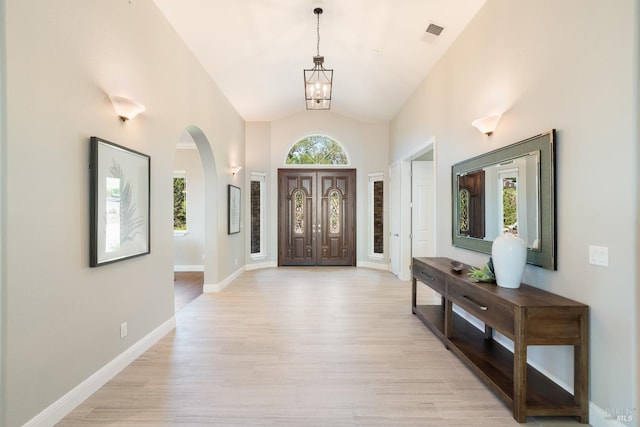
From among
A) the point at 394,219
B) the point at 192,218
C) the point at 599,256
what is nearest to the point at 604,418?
the point at 599,256

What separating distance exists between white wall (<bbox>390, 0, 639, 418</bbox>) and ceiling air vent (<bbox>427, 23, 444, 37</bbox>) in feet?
2.26

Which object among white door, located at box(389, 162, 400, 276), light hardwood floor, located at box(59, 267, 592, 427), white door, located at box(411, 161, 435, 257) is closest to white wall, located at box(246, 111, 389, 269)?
white door, located at box(389, 162, 400, 276)

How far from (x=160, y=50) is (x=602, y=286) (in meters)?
4.21

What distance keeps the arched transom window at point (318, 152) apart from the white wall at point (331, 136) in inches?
5.9

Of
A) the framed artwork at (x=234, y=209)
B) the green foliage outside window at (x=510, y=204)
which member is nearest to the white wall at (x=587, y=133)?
Result: the green foliage outside window at (x=510, y=204)

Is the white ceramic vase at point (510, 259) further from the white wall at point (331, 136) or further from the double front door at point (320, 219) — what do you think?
the double front door at point (320, 219)

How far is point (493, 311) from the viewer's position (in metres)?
2.21

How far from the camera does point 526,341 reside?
6.26 feet

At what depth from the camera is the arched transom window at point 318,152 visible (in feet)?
25.1

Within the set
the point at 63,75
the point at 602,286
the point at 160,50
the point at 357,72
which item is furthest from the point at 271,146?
the point at 602,286

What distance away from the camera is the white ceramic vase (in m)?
2.28

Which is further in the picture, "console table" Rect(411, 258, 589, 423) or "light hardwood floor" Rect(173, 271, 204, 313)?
"light hardwood floor" Rect(173, 271, 204, 313)

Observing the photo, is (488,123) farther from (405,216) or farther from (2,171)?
(2,171)

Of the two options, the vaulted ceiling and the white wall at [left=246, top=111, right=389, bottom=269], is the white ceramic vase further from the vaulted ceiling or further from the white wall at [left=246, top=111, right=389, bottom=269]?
the white wall at [left=246, top=111, right=389, bottom=269]
